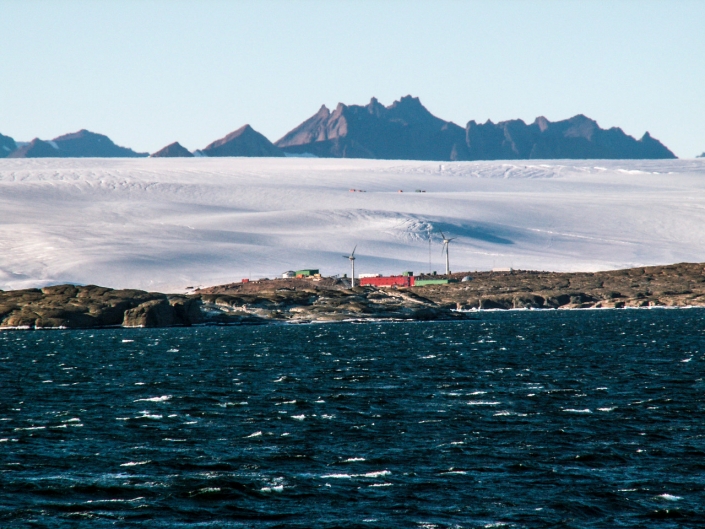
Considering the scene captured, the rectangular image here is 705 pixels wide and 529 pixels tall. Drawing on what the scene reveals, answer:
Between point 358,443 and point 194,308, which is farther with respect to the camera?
point 194,308

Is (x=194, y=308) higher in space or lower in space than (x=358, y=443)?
lower

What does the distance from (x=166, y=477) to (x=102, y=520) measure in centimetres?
462

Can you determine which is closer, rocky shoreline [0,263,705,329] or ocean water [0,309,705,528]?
ocean water [0,309,705,528]

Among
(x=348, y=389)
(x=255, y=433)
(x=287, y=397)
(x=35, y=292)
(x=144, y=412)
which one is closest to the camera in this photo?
(x=255, y=433)

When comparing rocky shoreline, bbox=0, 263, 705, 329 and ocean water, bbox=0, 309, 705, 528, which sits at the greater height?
ocean water, bbox=0, 309, 705, 528

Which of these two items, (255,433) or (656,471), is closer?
(656,471)

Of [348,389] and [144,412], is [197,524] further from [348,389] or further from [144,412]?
[348,389]

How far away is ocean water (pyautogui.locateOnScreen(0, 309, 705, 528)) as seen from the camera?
26422 mm

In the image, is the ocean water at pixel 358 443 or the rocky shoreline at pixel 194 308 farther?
the rocky shoreline at pixel 194 308

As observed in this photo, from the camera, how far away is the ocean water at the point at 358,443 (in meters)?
26.4

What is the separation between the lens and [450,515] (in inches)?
1014

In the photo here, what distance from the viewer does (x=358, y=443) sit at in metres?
35.7

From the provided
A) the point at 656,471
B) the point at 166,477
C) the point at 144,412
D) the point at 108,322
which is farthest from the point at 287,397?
the point at 108,322

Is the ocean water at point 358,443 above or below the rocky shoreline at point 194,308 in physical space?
above
